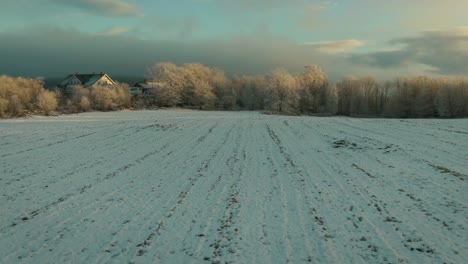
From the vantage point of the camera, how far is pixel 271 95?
86.7 meters

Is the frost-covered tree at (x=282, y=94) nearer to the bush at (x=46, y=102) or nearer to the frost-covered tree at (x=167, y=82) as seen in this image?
the frost-covered tree at (x=167, y=82)

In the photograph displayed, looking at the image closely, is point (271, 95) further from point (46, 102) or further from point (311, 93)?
point (46, 102)

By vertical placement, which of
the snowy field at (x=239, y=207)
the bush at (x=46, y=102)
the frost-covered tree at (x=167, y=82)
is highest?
the frost-covered tree at (x=167, y=82)

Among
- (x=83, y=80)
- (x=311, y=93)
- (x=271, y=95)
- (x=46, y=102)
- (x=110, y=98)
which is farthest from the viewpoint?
(x=83, y=80)

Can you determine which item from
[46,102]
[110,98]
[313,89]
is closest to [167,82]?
[110,98]

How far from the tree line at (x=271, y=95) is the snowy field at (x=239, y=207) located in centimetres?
5903

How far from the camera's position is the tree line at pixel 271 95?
261 feet

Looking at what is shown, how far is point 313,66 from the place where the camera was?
102250mm

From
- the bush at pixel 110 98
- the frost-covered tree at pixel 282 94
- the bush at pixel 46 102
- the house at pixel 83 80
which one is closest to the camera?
the bush at pixel 46 102

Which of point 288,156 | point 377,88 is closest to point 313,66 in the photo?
point 377,88

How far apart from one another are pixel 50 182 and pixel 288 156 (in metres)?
11.8

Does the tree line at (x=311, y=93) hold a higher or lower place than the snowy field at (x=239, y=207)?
higher

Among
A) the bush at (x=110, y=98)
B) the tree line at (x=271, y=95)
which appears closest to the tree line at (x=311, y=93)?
the tree line at (x=271, y=95)

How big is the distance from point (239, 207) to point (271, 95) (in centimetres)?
7757
